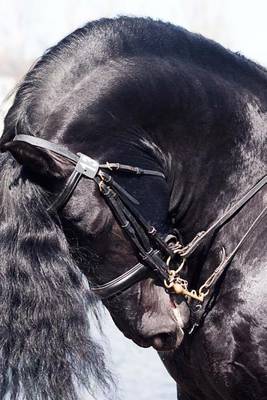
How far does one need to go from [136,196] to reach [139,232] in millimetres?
84

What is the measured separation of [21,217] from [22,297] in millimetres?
185

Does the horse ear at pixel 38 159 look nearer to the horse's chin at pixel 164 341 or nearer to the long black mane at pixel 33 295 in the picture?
the long black mane at pixel 33 295

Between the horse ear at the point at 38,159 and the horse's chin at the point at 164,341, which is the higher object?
the horse ear at the point at 38,159

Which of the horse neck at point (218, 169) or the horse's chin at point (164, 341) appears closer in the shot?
the horse's chin at point (164, 341)

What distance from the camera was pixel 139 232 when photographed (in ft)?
5.10

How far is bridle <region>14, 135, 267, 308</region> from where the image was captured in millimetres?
1487

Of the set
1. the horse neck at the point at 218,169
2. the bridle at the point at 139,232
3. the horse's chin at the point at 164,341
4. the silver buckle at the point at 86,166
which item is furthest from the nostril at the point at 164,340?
the silver buckle at the point at 86,166

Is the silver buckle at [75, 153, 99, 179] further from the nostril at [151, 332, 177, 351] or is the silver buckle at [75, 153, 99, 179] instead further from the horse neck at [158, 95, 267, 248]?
the nostril at [151, 332, 177, 351]

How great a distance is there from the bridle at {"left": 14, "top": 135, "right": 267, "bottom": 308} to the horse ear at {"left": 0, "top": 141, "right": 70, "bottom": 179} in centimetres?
1

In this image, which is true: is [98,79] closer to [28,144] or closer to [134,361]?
[28,144]

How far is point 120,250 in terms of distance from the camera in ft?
5.07

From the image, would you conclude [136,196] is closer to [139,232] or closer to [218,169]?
[139,232]

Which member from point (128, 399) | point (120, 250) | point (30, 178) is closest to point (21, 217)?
point (30, 178)

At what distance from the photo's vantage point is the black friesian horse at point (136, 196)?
1.53 metres
